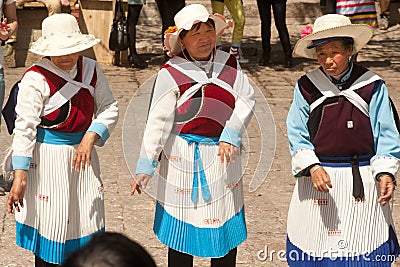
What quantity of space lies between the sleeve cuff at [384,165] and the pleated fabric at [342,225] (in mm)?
81

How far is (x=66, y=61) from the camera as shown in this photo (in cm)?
465

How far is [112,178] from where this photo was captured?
7.84 metres

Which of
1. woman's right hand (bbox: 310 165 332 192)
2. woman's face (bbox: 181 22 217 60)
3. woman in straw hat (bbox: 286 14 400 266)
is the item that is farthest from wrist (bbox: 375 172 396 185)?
woman's face (bbox: 181 22 217 60)

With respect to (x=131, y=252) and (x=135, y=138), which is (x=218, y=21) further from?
(x=131, y=252)

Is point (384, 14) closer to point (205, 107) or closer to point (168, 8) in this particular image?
point (168, 8)

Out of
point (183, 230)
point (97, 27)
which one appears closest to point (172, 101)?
point (183, 230)

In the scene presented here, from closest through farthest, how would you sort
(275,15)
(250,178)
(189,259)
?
(189,259)
(250,178)
(275,15)

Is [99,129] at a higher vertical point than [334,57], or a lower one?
lower

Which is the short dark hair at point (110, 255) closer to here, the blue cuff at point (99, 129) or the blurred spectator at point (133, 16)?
the blue cuff at point (99, 129)

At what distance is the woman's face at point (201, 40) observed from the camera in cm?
468

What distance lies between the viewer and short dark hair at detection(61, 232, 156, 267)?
203 centimetres

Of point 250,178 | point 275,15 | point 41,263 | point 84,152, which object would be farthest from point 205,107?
point 275,15

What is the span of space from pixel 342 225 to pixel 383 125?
0.55 m

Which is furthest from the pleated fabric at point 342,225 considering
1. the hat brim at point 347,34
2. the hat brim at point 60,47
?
the hat brim at point 60,47
